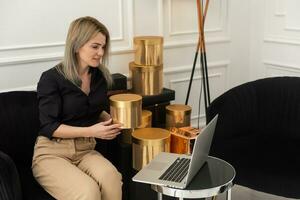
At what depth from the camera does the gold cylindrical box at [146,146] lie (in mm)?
2309

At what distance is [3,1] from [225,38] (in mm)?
1717

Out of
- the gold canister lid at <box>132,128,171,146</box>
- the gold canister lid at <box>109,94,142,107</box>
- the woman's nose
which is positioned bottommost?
the gold canister lid at <box>132,128,171,146</box>

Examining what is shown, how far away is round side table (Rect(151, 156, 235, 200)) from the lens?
1.69m

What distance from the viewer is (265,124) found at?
2.55 m

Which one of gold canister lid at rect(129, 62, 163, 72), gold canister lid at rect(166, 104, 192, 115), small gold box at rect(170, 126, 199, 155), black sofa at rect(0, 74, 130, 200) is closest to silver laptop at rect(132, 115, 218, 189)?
small gold box at rect(170, 126, 199, 155)

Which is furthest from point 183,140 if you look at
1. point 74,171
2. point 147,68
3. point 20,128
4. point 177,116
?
point 20,128

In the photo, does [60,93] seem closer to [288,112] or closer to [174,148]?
[174,148]

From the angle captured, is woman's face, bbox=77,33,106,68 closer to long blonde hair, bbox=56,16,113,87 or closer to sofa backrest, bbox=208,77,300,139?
long blonde hair, bbox=56,16,113,87

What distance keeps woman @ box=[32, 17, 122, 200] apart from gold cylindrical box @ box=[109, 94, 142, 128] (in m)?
0.08

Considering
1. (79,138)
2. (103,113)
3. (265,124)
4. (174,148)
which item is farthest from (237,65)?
(79,138)

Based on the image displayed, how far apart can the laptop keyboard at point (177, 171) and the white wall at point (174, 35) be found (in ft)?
3.60

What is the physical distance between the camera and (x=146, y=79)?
8.67 ft

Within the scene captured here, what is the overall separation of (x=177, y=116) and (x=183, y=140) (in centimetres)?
23

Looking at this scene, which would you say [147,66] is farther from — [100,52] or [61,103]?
[61,103]
